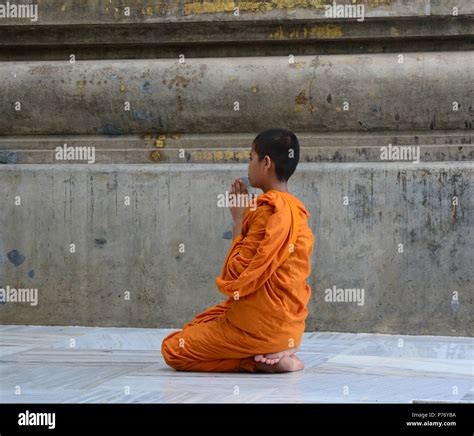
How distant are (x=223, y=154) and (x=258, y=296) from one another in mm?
1867

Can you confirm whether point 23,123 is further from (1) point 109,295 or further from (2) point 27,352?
(2) point 27,352

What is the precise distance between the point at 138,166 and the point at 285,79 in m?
1.05

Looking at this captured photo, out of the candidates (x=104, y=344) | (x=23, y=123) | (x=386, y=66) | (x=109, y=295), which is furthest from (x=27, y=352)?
(x=386, y=66)

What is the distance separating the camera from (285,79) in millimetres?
6398

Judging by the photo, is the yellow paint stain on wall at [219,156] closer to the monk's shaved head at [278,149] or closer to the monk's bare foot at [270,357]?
the monk's shaved head at [278,149]

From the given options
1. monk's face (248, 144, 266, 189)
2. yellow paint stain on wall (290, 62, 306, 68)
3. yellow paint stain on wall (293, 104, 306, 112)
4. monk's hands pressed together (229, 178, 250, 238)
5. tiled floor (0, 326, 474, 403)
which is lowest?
tiled floor (0, 326, 474, 403)

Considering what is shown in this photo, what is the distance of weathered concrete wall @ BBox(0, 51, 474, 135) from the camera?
6273mm

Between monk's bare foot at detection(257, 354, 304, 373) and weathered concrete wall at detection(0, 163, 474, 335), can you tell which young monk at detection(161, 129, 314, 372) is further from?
weathered concrete wall at detection(0, 163, 474, 335)

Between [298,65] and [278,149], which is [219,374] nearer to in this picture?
[278,149]

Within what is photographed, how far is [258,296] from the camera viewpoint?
4.70 m

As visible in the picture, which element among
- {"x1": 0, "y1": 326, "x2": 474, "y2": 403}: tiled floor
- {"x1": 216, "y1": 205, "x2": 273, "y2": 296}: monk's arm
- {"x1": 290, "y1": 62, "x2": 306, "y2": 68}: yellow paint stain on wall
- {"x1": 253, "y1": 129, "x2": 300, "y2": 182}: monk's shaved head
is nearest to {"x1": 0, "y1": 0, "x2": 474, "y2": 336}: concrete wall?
{"x1": 290, "y1": 62, "x2": 306, "y2": 68}: yellow paint stain on wall

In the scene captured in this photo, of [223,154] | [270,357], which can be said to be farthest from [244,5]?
[270,357]

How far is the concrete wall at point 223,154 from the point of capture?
19.7 feet

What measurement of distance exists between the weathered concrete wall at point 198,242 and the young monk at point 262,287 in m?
1.22
